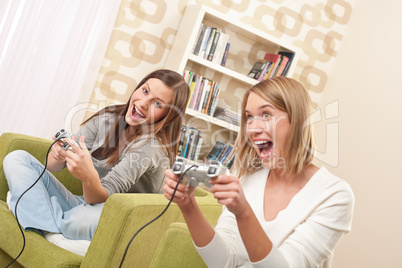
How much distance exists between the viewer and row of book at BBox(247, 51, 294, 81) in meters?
3.67

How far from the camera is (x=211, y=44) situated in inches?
137

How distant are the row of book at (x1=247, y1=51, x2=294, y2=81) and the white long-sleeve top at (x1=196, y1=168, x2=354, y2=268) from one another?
2.32 meters

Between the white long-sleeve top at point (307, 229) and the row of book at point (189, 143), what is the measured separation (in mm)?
2056

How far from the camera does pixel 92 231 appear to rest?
5.96ft

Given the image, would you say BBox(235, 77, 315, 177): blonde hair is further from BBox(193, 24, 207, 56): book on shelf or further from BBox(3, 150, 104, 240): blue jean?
BBox(193, 24, 207, 56): book on shelf

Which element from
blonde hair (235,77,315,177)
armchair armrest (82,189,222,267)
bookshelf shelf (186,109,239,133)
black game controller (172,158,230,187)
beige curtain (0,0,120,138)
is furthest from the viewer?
bookshelf shelf (186,109,239,133)

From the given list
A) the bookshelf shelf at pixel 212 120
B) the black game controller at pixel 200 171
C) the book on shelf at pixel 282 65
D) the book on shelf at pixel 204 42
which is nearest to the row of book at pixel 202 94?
the bookshelf shelf at pixel 212 120

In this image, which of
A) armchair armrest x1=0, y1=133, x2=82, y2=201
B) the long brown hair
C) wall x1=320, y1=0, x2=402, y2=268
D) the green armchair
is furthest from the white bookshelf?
the green armchair

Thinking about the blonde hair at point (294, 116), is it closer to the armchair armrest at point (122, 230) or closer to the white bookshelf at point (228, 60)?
the armchair armrest at point (122, 230)

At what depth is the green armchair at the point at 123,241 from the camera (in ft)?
4.93

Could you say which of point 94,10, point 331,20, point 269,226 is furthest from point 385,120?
point 269,226

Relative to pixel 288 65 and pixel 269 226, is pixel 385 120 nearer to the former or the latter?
pixel 288 65

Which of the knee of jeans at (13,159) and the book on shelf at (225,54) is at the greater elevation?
the book on shelf at (225,54)

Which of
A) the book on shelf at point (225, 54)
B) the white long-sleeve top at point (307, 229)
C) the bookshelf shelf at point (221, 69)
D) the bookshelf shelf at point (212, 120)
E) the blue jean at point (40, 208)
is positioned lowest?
the blue jean at point (40, 208)
